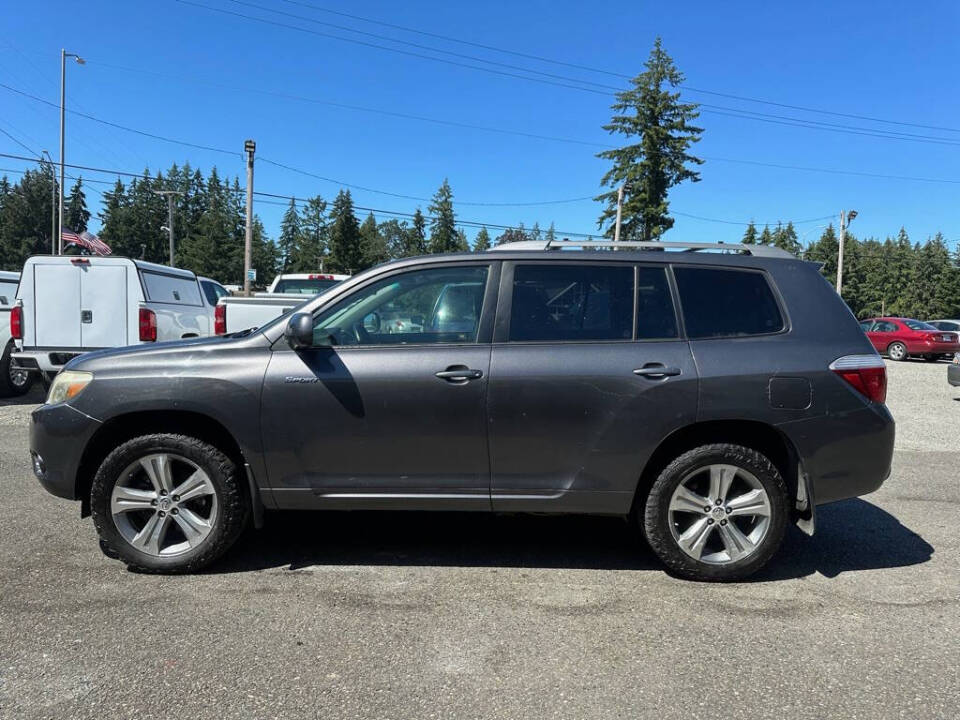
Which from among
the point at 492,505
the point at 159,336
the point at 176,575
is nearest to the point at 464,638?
the point at 492,505

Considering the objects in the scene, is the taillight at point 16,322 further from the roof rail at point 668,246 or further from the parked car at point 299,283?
the roof rail at point 668,246

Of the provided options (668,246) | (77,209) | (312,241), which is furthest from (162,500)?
(77,209)

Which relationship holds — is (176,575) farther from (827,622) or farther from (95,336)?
(95,336)

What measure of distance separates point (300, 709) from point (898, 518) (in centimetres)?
455

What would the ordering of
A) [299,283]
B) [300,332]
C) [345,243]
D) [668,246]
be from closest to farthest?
[300,332]
[668,246]
[299,283]
[345,243]

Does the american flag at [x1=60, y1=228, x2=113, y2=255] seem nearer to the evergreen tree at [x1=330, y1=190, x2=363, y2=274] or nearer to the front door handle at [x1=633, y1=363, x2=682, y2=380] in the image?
the front door handle at [x1=633, y1=363, x2=682, y2=380]

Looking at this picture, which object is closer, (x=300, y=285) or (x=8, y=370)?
(x=8, y=370)

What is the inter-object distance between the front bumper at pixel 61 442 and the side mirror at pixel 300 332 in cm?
115

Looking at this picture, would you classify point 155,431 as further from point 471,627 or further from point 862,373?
point 862,373

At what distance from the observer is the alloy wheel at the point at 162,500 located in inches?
143

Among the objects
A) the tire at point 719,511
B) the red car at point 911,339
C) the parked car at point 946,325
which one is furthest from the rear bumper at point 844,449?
the parked car at point 946,325

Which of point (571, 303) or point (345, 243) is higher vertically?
point (345, 243)

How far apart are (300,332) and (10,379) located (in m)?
8.91

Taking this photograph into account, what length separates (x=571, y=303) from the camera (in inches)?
146
